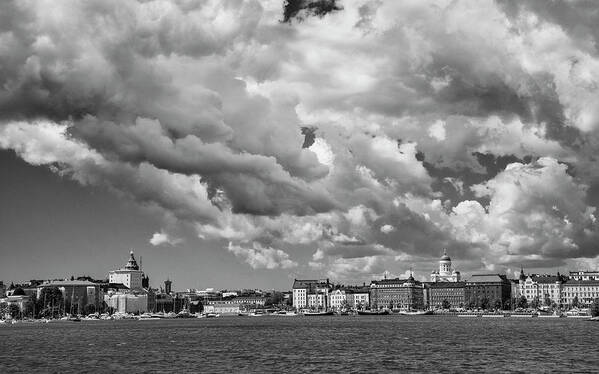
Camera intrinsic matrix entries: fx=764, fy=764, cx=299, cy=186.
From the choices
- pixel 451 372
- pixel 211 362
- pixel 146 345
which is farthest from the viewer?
pixel 146 345

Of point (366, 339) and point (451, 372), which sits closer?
point (451, 372)

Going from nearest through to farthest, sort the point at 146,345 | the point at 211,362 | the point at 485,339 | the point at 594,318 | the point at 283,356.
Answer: the point at 211,362 → the point at 283,356 → the point at 146,345 → the point at 485,339 → the point at 594,318

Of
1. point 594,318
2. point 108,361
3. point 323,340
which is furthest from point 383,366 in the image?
point 594,318

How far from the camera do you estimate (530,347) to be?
243 feet

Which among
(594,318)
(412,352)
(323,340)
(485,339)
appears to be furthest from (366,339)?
(594,318)

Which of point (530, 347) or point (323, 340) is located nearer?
point (530, 347)

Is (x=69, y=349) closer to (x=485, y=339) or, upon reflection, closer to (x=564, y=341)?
(x=485, y=339)

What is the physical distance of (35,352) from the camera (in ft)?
247

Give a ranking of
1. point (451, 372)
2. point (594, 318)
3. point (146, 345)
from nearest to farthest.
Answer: point (451, 372) → point (146, 345) → point (594, 318)

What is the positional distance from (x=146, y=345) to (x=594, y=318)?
109 meters

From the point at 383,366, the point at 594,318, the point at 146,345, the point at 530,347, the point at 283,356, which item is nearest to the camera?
the point at 383,366

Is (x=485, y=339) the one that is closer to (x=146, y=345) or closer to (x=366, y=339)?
(x=366, y=339)

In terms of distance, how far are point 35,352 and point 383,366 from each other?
37.4 m

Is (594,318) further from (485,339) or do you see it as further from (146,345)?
(146,345)
